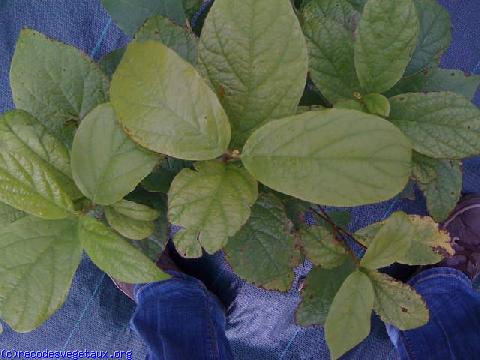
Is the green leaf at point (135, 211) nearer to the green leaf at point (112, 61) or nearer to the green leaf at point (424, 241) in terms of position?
the green leaf at point (112, 61)

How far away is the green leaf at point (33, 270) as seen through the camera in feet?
1.59

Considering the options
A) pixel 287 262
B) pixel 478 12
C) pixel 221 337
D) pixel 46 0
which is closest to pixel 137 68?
pixel 287 262

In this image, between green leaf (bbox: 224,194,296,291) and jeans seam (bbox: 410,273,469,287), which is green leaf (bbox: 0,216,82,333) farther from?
jeans seam (bbox: 410,273,469,287)

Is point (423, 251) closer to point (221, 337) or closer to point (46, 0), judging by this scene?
point (221, 337)

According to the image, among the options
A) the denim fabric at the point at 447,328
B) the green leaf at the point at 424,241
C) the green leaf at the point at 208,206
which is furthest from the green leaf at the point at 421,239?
the denim fabric at the point at 447,328

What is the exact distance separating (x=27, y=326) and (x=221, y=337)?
861mm

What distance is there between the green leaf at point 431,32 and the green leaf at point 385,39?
5.1 inches

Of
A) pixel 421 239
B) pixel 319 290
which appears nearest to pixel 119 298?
pixel 319 290

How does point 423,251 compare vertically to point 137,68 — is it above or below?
below

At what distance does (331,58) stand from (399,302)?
1.03 ft

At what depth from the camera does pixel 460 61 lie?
1.42 metres

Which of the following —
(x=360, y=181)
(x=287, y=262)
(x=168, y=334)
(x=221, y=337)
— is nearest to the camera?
(x=360, y=181)

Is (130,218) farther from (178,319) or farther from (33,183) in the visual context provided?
(178,319)

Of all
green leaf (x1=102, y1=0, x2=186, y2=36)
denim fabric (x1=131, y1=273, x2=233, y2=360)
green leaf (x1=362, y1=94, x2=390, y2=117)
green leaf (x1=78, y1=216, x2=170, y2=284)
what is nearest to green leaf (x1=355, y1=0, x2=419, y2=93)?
green leaf (x1=362, y1=94, x2=390, y2=117)
